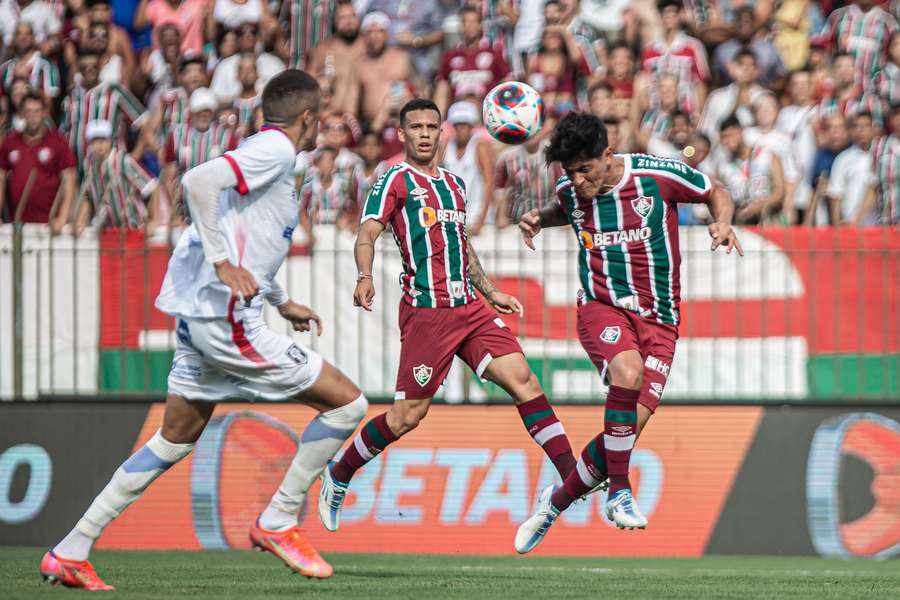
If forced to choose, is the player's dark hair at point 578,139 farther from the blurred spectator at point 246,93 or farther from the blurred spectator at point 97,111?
the blurred spectator at point 97,111

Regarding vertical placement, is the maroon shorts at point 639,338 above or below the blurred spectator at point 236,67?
below

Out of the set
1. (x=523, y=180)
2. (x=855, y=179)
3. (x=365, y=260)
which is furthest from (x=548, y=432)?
(x=855, y=179)

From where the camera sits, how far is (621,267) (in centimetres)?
815

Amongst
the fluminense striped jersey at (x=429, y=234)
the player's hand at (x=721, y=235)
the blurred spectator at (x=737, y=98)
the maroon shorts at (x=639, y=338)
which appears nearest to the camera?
the player's hand at (x=721, y=235)

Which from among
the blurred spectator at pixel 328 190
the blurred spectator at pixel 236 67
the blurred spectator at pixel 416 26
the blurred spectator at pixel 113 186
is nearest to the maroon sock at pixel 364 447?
the blurred spectator at pixel 328 190

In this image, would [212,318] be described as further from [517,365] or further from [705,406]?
[705,406]

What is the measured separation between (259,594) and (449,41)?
9.54 metres

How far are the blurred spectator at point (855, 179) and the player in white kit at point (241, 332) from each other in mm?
6318

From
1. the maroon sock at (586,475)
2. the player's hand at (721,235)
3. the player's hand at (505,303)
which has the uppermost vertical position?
the player's hand at (721,235)

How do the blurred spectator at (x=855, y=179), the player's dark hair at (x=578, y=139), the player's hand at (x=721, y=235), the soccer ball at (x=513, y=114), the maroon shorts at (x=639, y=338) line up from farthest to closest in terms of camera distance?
1. the blurred spectator at (x=855, y=179)
2. the soccer ball at (x=513, y=114)
3. the maroon shorts at (x=639, y=338)
4. the player's dark hair at (x=578, y=139)
5. the player's hand at (x=721, y=235)

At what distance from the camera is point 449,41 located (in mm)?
15391

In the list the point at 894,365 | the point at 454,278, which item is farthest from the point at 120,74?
the point at 894,365

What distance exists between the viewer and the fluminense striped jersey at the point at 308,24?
15.2m

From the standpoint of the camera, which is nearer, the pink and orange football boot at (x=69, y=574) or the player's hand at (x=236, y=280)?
the player's hand at (x=236, y=280)
